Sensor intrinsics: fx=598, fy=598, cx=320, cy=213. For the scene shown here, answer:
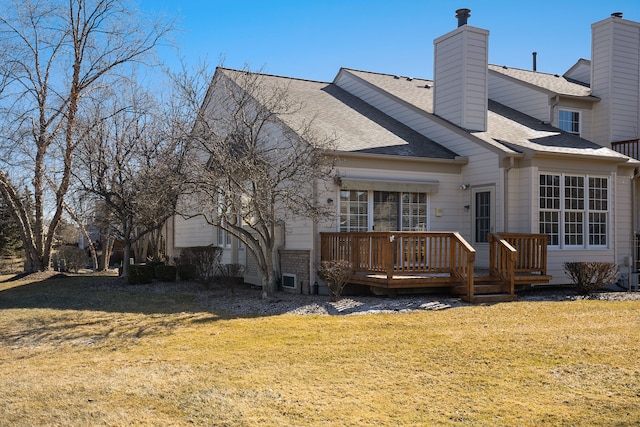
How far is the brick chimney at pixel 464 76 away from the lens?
52.1 ft

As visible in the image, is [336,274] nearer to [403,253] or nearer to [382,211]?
[403,253]

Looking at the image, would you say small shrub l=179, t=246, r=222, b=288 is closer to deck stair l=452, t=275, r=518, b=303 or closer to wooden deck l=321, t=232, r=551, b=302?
wooden deck l=321, t=232, r=551, b=302

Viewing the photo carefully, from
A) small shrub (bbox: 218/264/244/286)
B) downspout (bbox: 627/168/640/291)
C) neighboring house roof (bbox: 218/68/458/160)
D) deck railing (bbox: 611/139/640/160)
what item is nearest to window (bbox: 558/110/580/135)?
deck railing (bbox: 611/139/640/160)

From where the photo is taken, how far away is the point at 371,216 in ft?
46.6

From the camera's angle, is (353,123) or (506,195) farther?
(353,123)

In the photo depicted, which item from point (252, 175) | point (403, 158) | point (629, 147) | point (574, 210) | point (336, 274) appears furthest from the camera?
point (629, 147)

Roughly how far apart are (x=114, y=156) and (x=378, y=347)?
1139 centimetres

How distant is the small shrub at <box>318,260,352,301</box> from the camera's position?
11.8 m

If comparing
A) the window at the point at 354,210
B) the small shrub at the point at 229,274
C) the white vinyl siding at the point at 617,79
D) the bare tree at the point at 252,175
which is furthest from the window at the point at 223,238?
the white vinyl siding at the point at 617,79

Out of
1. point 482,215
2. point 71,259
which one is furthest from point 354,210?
point 71,259

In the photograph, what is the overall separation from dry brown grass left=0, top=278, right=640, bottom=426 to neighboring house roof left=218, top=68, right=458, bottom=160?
16.5 feet

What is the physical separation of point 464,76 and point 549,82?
6.23 m

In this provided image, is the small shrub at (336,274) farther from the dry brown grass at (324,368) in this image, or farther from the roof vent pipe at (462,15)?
the roof vent pipe at (462,15)

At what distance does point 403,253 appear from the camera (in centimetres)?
1216
